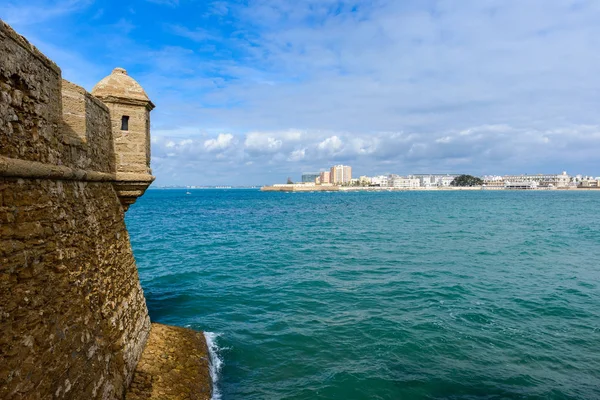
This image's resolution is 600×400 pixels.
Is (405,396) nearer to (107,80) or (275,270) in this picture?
(107,80)

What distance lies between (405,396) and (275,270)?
45.0 feet

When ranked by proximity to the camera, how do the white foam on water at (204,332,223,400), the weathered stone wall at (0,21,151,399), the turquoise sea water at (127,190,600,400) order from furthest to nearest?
1. the turquoise sea water at (127,190,600,400)
2. the white foam on water at (204,332,223,400)
3. the weathered stone wall at (0,21,151,399)

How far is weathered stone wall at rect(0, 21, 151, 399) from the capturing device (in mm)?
4551

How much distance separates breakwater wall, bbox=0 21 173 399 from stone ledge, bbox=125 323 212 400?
1.25ft

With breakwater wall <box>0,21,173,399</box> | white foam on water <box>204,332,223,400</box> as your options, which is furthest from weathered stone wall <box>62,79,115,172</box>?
white foam on water <box>204,332,223,400</box>

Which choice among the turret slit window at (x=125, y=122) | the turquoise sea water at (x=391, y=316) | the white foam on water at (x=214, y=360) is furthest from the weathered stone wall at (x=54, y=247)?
the turquoise sea water at (x=391, y=316)

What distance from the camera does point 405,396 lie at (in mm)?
9391

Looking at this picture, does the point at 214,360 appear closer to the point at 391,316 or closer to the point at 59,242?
the point at 59,242

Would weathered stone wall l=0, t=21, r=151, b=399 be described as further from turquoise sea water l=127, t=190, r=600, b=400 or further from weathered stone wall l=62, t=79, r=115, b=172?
turquoise sea water l=127, t=190, r=600, b=400

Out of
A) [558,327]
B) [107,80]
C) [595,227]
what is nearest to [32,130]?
[107,80]

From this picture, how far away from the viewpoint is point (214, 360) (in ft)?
36.7

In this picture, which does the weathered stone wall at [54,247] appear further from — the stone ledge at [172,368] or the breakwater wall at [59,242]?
the stone ledge at [172,368]

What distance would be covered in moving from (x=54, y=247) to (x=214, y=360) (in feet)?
23.4

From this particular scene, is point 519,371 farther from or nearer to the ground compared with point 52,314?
A: nearer to the ground
